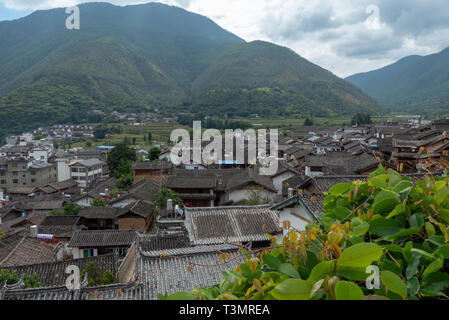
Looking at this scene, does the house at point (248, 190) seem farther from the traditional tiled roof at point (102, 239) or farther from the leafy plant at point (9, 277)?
Result: the leafy plant at point (9, 277)

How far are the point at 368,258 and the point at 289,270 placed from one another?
0.34 m

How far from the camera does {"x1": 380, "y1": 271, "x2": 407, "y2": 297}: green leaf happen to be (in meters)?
1.39

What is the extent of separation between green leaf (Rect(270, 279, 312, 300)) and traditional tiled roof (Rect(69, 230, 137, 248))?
15642mm

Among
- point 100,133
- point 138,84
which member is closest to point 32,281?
point 100,133

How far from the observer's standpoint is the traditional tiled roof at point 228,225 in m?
11.4

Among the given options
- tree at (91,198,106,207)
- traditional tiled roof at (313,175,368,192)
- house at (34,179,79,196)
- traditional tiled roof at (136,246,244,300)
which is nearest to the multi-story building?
house at (34,179,79,196)

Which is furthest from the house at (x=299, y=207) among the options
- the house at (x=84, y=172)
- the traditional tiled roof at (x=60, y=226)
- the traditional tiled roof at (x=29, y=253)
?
the house at (x=84, y=172)

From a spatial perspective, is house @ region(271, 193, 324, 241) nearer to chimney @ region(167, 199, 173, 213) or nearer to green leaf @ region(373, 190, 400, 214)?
green leaf @ region(373, 190, 400, 214)

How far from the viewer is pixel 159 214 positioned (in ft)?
76.6

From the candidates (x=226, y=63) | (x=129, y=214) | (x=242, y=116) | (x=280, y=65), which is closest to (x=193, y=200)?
(x=129, y=214)

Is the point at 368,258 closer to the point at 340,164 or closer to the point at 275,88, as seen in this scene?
the point at 340,164

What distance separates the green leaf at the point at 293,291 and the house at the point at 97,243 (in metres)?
15.6

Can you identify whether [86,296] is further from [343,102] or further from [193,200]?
[343,102]
